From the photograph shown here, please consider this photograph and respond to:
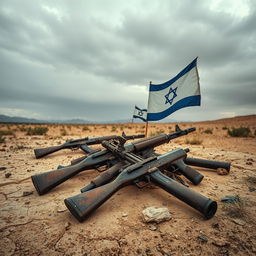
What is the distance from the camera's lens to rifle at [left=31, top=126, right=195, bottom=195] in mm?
2545

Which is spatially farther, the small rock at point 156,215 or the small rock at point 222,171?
the small rock at point 222,171

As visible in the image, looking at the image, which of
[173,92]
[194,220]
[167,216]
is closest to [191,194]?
[194,220]

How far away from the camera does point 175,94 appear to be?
281 inches

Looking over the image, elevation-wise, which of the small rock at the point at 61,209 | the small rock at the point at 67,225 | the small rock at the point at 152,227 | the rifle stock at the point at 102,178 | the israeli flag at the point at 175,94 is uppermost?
the israeli flag at the point at 175,94

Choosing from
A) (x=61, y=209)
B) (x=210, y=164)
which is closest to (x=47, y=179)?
(x=61, y=209)

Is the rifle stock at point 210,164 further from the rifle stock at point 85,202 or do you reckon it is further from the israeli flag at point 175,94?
the israeli flag at point 175,94

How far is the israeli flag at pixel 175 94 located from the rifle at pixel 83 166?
2.73 meters

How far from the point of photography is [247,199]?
7.89ft

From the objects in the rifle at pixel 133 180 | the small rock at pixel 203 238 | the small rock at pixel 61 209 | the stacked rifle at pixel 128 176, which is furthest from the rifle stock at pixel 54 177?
the small rock at pixel 203 238

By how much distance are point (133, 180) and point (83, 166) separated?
49.1 inches

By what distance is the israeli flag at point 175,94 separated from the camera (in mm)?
6598

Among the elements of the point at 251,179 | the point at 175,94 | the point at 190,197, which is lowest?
the point at 251,179

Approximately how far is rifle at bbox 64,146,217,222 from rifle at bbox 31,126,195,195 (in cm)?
71

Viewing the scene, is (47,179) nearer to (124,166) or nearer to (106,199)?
(106,199)
